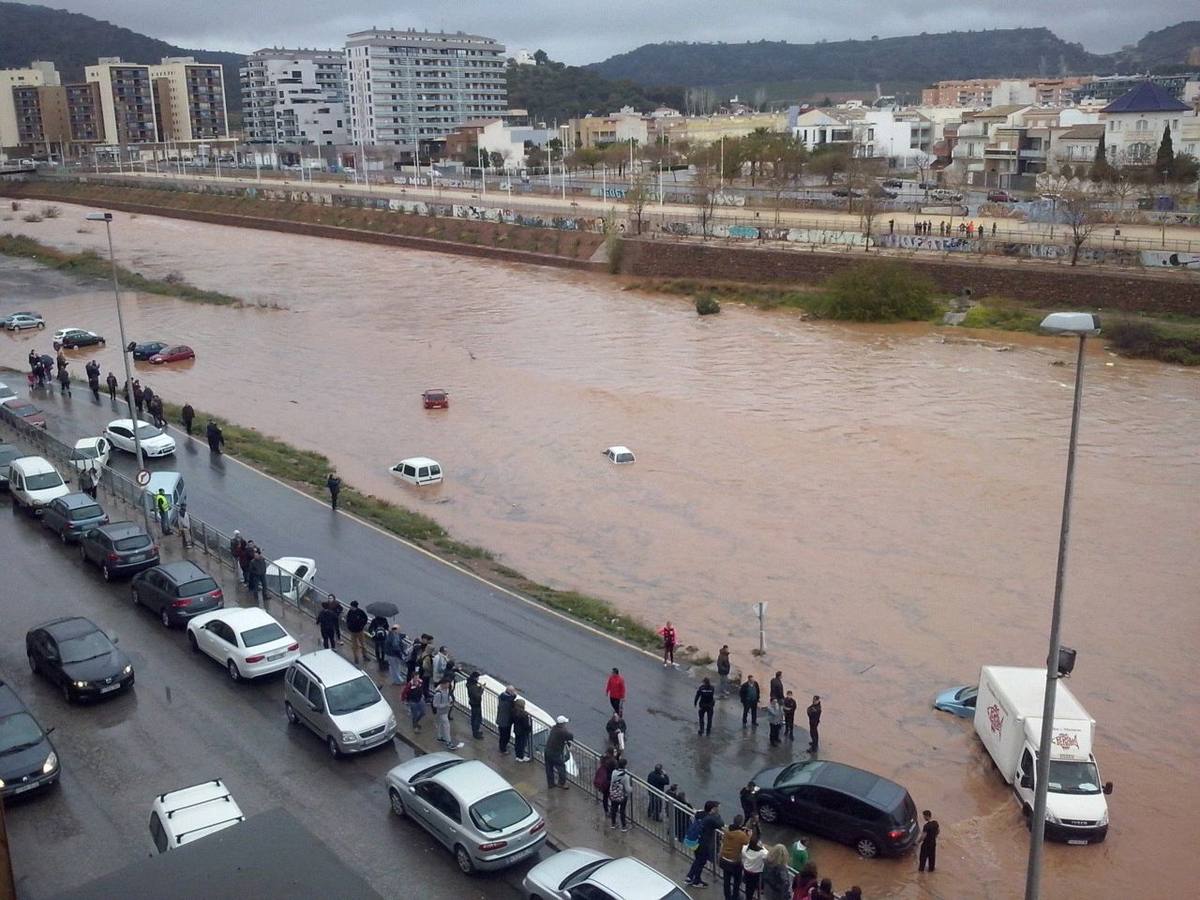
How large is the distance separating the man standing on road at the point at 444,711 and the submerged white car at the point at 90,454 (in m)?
13.3

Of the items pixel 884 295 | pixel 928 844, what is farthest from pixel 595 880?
pixel 884 295

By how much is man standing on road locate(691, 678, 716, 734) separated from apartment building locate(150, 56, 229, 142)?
17812cm

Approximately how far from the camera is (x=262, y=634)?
14.7 meters

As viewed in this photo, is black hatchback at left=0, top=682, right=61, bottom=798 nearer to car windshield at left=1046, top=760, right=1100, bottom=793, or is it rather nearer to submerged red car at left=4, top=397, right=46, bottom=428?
car windshield at left=1046, top=760, right=1100, bottom=793

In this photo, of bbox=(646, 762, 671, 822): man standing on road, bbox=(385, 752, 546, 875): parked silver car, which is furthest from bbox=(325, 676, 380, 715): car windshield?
bbox=(646, 762, 671, 822): man standing on road

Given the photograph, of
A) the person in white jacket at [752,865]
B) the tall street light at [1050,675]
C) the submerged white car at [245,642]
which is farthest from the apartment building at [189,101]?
the tall street light at [1050,675]

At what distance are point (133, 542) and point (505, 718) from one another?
322 inches

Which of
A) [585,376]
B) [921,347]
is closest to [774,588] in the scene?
[585,376]

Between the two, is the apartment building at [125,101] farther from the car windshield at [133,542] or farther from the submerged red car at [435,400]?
the car windshield at [133,542]

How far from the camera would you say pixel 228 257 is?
255 ft

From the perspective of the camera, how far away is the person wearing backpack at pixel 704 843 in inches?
425

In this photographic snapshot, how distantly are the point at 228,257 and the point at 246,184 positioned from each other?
30.9m

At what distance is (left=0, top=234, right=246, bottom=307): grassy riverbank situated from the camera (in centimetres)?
6019

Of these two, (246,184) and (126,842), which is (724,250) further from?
(246,184)
